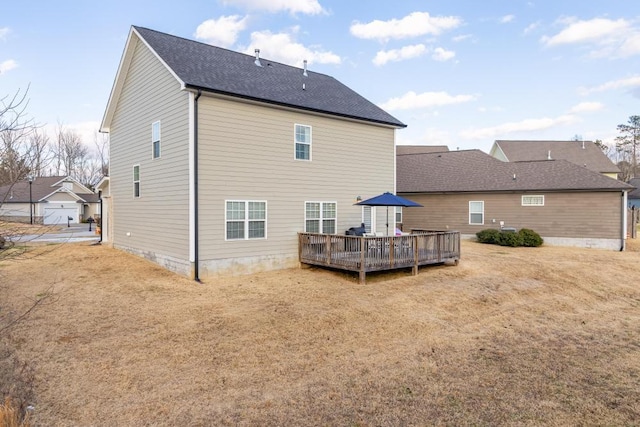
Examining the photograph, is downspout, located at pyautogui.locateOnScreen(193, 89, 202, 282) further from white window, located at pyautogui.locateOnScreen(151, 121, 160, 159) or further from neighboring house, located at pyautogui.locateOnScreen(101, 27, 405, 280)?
white window, located at pyautogui.locateOnScreen(151, 121, 160, 159)

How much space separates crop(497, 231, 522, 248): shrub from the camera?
18.7m

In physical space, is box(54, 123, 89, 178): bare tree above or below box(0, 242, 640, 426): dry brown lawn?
above

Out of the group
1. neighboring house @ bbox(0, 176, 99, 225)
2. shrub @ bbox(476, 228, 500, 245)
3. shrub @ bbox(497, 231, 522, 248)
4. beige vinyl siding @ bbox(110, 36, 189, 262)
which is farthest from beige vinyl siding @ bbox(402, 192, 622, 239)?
neighboring house @ bbox(0, 176, 99, 225)

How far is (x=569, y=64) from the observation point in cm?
1955

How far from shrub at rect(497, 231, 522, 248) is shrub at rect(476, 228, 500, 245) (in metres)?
0.22

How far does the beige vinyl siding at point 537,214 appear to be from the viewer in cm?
1805

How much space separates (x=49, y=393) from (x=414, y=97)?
35565 millimetres

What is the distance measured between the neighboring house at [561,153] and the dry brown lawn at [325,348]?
2779 cm

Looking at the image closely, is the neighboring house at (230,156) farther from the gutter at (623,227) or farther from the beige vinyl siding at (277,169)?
the gutter at (623,227)

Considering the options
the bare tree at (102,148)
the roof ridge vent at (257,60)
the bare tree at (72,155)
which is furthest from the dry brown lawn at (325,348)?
the bare tree at (102,148)

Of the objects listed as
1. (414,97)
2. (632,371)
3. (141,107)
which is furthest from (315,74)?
(414,97)

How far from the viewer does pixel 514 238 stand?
61.7ft

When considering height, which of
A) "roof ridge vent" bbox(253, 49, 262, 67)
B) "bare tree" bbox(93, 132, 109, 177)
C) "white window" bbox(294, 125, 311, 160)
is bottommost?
"white window" bbox(294, 125, 311, 160)

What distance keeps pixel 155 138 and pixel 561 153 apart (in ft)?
122
